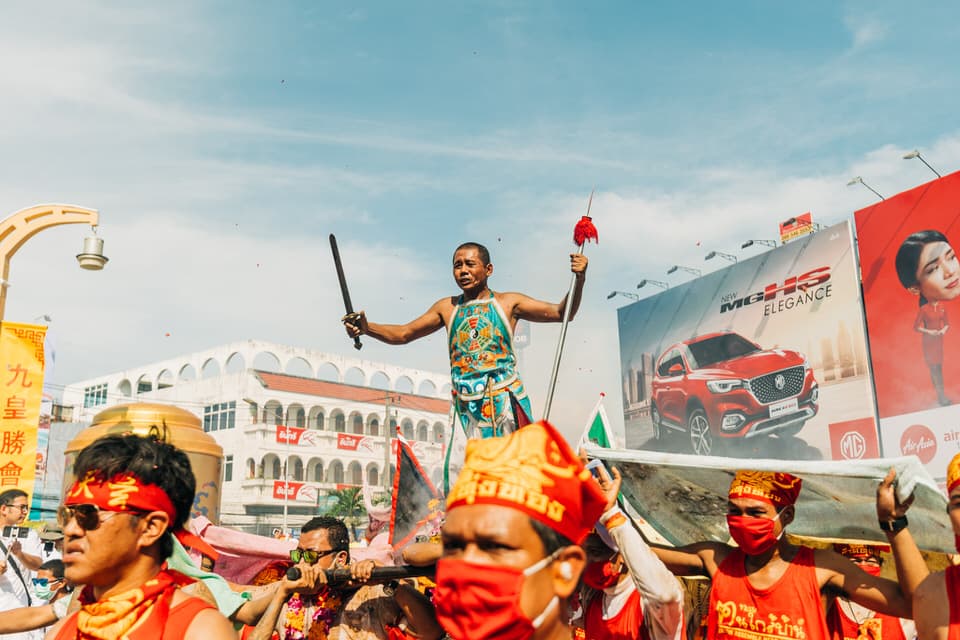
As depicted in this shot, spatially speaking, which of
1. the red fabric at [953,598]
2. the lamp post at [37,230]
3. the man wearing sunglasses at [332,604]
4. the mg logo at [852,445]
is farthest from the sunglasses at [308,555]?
the mg logo at [852,445]

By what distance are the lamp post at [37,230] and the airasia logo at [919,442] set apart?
26.1 meters

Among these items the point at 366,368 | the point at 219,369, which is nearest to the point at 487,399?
A: the point at 219,369

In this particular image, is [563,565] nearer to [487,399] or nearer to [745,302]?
[487,399]

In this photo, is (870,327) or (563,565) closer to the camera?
(563,565)

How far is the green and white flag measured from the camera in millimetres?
5020

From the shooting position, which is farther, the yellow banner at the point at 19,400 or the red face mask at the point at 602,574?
the yellow banner at the point at 19,400

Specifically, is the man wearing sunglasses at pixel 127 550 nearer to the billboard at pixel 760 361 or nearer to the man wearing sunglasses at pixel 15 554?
the man wearing sunglasses at pixel 15 554

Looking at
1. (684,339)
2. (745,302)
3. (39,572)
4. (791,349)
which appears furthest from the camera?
(684,339)

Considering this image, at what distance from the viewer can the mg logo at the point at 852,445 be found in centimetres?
3103

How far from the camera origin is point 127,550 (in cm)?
293

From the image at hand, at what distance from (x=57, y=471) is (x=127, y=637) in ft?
135

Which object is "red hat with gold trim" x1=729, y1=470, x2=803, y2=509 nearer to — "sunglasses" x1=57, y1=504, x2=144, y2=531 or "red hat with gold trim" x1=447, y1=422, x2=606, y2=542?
"red hat with gold trim" x1=447, y1=422, x2=606, y2=542

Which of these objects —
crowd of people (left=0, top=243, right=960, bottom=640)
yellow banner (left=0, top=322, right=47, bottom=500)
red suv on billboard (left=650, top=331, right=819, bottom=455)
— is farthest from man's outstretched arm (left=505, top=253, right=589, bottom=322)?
red suv on billboard (left=650, top=331, right=819, bottom=455)

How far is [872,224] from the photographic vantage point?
3072 cm
